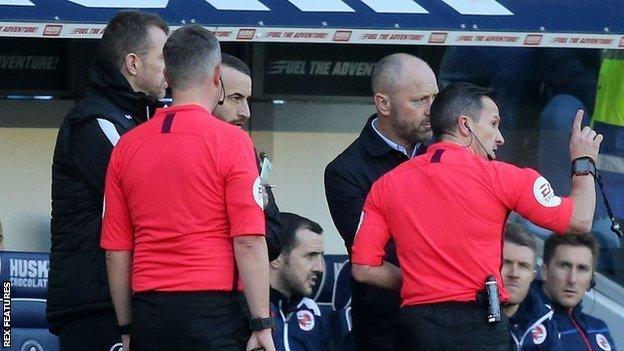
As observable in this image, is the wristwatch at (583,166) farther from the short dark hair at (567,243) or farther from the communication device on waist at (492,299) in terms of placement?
the short dark hair at (567,243)

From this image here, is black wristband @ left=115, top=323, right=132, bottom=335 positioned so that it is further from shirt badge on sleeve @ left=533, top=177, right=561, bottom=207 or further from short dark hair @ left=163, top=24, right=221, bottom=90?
shirt badge on sleeve @ left=533, top=177, right=561, bottom=207

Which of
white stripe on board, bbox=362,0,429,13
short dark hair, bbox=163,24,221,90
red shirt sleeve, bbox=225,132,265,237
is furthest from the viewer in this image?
white stripe on board, bbox=362,0,429,13

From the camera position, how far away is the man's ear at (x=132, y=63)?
438cm

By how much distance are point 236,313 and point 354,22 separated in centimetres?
221

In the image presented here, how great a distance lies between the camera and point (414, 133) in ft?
15.7

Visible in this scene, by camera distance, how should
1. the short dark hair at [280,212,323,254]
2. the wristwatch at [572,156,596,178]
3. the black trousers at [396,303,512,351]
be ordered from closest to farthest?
the black trousers at [396,303,512,351], the wristwatch at [572,156,596,178], the short dark hair at [280,212,323,254]

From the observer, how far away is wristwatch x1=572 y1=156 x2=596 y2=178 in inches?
167

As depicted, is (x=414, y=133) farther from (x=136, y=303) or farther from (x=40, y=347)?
(x=40, y=347)

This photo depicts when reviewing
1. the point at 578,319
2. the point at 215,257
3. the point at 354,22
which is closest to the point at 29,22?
the point at 354,22

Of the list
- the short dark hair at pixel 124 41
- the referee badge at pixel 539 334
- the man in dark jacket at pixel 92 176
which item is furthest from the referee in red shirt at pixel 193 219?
the referee badge at pixel 539 334

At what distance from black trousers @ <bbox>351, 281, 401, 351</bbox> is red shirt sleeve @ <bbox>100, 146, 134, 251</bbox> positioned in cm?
114

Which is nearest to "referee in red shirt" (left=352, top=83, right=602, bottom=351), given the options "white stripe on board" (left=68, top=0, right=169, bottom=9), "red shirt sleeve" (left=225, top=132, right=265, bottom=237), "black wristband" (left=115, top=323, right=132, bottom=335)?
"red shirt sleeve" (left=225, top=132, right=265, bottom=237)

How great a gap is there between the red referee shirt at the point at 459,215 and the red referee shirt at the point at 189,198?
62 cm

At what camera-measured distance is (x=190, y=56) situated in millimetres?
3859
